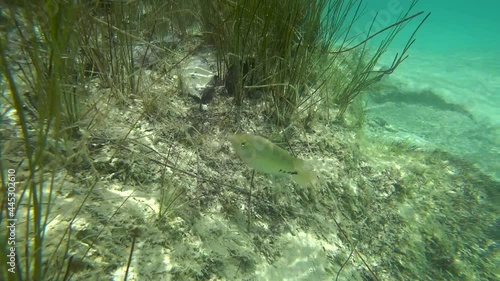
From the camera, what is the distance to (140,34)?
271 centimetres

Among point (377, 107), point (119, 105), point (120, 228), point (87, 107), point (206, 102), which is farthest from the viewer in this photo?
point (377, 107)

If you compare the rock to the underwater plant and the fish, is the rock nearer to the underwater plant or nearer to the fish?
the underwater plant

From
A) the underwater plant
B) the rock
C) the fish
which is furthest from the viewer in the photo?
the rock

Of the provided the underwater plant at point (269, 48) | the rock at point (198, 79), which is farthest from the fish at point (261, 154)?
the rock at point (198, 79)

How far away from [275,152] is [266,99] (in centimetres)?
125

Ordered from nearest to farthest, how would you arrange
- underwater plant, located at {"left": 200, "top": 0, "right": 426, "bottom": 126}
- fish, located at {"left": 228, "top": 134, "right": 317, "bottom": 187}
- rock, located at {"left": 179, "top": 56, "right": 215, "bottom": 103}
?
fish, located at {"left": 228, "top": 134, "right": 317, "bottom": 187}
underwater plant, located at {"left": 200, "top": 0, "right": 426, "bottom": 126}
rock, located at {"left": 179, "top": 56, "right": 215, "bottom": 103}

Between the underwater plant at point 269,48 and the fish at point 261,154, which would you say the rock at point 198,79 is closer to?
the underwater plant at point 269,48

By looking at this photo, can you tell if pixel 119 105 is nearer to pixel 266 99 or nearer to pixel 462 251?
pixel 266 99

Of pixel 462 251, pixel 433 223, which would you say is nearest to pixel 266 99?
Result: pixel 433 223

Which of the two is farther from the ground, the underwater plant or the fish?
the underwater plant

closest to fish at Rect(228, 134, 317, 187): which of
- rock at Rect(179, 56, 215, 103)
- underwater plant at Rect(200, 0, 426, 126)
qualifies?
underwater plant at Rect(200, 0, 426, 126)

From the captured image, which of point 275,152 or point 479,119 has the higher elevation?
point 275,152

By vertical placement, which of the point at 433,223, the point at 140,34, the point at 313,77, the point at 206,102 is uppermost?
the point at 140,34

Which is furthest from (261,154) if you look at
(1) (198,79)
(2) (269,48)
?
(1) (198,79)
